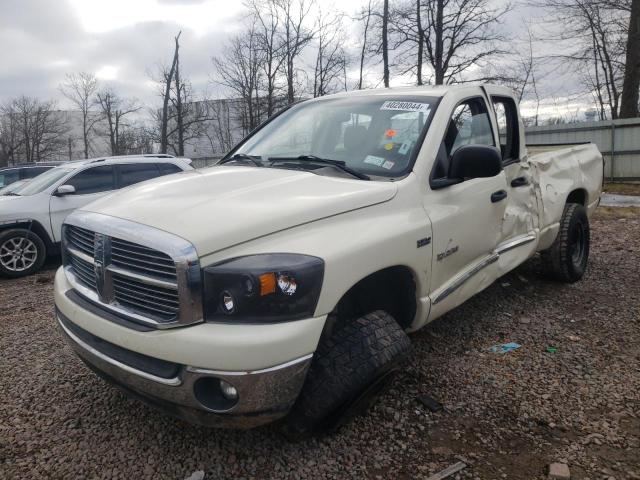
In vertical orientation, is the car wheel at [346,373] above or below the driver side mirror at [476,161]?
below

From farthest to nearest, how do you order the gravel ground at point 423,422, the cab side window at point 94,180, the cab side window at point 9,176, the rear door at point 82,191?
the cab side window at point 9,176, the cab side window at point 94,180, the rear door at point 82,191, the gravel ground at point 423,422

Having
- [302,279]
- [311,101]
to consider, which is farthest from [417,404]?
[311,101]

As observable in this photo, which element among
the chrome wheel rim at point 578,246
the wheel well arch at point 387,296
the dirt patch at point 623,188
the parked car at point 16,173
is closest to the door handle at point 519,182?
the chrome wheel rim at point 578,246

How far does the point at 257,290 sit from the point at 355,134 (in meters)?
1.62

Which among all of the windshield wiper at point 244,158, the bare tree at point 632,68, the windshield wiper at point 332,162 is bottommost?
the windshield wiper at point 332,162

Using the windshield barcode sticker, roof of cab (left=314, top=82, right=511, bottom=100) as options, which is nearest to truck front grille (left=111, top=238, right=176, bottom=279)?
the windshield barcode sticker

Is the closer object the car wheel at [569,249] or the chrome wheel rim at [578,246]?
the car wheel at [569,249]

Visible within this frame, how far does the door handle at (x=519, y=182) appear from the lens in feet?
12.6

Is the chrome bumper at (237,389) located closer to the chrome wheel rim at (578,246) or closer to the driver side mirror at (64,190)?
the chrome wheel rim at (578,246)

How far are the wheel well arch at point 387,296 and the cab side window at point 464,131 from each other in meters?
0.67

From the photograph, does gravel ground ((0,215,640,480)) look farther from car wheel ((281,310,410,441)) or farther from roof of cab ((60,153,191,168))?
roof of cab ((60,153,191,168))

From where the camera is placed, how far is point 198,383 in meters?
1.99

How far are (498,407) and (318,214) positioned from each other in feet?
5.26

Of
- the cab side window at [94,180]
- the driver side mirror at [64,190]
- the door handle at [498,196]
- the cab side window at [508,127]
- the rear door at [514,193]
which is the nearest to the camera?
the door handle at [498,196]
